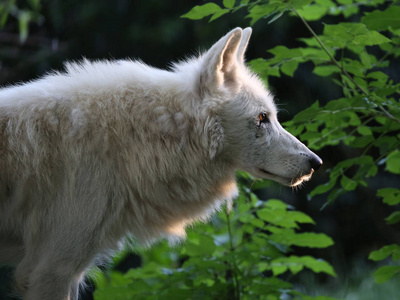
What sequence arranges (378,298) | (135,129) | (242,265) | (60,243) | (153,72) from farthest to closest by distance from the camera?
(378,298) < (242,265) < (153,72) < (135,129) < (60,243)

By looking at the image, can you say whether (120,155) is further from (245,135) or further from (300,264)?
(300,264)

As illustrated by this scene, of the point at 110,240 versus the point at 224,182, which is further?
the point at 224,182

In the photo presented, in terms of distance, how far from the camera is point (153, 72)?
324 centimetres

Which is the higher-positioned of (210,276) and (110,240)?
(110,240)

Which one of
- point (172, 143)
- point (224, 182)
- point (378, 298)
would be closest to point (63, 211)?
point (172, 143)

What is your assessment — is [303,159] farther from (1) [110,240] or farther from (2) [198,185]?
(1) [110,240]

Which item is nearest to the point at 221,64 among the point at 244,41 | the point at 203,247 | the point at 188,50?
the point at 244,41

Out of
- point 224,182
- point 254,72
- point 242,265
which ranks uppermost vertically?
point 254,72

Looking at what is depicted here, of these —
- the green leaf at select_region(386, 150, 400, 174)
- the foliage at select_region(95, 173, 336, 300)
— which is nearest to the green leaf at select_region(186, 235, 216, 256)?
the foliage at select_region(95, 173, 336, 300)

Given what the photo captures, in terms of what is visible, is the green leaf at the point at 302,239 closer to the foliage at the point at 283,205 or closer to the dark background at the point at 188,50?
the foliage at the point at 283,205

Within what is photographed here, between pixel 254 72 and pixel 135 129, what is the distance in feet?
3.03

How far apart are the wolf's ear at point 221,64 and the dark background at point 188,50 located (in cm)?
463

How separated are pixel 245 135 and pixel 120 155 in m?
0.67

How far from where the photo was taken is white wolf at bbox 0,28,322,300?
112 inches
